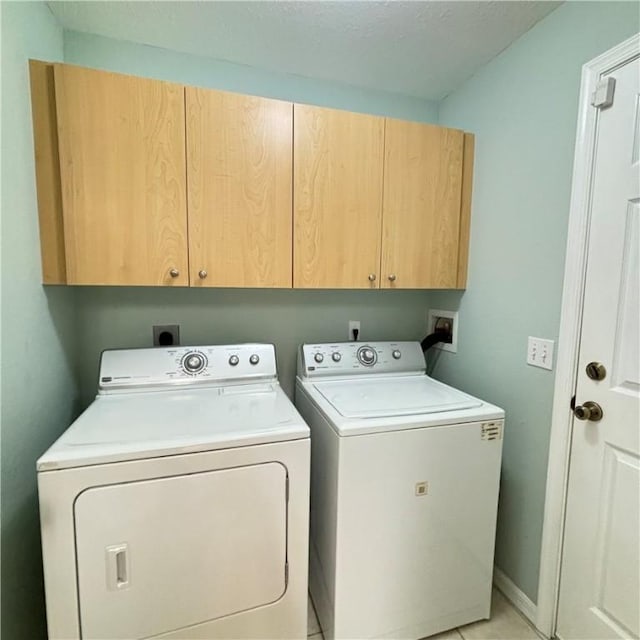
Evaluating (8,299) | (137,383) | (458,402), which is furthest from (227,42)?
(458,402)

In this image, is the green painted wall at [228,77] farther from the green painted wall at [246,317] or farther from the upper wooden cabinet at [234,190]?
the green painted wall at [246,317]

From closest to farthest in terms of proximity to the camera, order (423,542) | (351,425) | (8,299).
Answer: (8,299) < (351,425) < (423,542)

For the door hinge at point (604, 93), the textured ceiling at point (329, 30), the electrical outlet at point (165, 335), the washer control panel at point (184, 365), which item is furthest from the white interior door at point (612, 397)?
the electrical outlet at point (165, 335)

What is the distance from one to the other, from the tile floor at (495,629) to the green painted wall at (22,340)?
1.06 meters

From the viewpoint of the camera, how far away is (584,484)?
1.30 m

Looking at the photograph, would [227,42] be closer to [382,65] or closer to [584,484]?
[382,65]

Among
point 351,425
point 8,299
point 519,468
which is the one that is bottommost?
point 519,468

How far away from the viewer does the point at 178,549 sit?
1089 millimetres

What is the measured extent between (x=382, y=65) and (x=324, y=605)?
2.47m

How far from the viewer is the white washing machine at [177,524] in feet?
3.29

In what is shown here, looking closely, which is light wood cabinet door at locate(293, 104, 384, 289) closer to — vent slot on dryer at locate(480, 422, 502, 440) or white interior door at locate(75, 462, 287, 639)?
vent slot on dryer at locate(480, 422, 502, 440)

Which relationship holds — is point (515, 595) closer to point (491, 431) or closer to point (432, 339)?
point (491, 431)

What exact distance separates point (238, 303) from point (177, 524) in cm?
109

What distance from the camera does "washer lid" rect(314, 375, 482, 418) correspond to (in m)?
1.37
